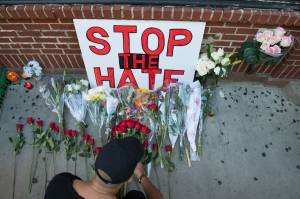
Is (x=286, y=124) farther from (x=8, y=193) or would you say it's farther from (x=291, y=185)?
(x=8, y=193)

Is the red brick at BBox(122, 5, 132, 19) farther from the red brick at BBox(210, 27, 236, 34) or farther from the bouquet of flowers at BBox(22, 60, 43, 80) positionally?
the bouquet of flowers at BBox(22, 60, 43, 80)

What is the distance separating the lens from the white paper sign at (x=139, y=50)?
294 centimetres

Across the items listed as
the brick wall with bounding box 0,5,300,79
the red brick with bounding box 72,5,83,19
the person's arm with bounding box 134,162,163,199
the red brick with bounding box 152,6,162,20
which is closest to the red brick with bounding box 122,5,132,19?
the brick wall with bounding box 0,5,300,79

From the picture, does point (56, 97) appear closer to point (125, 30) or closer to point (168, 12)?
point (125, 30)

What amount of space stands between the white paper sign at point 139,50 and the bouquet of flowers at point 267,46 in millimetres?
552

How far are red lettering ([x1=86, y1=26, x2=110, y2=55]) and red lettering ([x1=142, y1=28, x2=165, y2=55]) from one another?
0.38 metres

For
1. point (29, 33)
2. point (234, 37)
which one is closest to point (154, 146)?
point (234, 37)

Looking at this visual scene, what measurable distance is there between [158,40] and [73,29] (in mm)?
914

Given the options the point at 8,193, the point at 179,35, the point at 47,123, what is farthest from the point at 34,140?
the point at 179,35

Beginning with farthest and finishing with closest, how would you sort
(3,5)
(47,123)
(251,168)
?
1. (47,123)
2. (251,168)
3. (3,5)

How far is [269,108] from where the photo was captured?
3.61m

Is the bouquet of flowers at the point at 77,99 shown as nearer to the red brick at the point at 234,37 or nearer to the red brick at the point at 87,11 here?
the red brick at the point at 87,11

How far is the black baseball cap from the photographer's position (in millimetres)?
1776

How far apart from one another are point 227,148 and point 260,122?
0.55 metres
